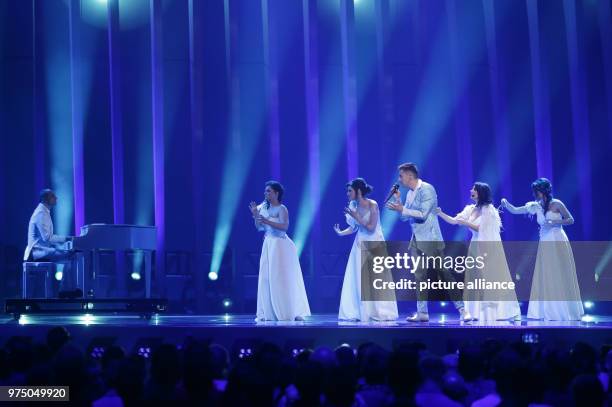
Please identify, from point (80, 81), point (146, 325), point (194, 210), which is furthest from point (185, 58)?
point (146, 325)

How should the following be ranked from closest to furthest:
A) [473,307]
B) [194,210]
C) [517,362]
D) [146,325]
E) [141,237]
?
[517,362] < [146,325] < [473,307] < [141,237] < [194,210]

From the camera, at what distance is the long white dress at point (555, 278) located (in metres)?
9.51

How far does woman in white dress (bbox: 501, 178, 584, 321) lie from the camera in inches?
373

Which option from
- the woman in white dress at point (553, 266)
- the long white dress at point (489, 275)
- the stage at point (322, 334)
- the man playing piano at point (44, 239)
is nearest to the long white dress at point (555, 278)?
the woman in white dress at point (553, 266)

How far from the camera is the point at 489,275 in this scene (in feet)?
→ 30.9

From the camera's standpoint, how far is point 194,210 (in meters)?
13.6

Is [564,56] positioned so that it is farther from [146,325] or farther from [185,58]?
[146,325]

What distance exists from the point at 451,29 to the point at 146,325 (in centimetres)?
807

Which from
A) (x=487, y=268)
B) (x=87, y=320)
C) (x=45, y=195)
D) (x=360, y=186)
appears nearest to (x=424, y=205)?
(x=360, y=186)

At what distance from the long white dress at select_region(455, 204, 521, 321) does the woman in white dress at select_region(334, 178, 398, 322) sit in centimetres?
94

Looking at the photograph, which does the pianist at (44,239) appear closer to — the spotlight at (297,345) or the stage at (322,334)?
the stage at (322,334)

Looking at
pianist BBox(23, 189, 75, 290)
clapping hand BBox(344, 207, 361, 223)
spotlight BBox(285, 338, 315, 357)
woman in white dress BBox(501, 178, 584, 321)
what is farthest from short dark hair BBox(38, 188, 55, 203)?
woman in white dress BBox(501, 178, 584, 321)

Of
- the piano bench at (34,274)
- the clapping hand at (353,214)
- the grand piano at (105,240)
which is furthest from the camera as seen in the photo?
Result: the piano bench at (34,274)

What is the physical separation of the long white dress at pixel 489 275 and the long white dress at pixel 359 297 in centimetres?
93
